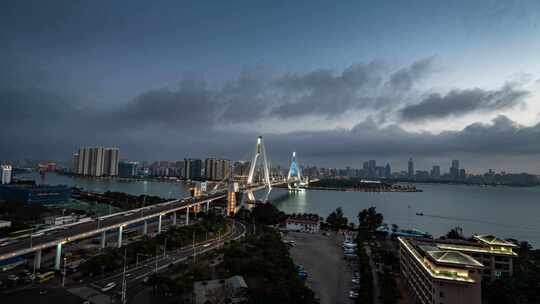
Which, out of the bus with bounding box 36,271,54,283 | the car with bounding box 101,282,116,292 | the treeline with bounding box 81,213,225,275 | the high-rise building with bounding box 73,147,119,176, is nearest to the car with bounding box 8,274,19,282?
the bus with bounding box 36,271,54,283

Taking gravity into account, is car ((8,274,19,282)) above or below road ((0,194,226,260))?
below

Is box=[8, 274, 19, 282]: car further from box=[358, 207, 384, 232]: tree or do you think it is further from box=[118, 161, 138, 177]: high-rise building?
box=[118, 161, 138, 177]: high-rise building

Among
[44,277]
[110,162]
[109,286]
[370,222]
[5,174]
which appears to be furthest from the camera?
[110,162]

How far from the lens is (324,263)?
6.84 metres

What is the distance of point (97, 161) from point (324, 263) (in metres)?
43.7

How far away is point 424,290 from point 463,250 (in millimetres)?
1593

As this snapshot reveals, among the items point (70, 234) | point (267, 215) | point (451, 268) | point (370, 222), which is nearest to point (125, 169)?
point (267, 215)

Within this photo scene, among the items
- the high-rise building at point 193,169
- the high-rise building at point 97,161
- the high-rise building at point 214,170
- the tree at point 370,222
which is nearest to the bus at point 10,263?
the tree at point 370,222

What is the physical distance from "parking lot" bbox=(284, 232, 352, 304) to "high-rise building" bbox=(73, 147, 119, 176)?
40.8 metres

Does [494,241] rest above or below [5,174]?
below

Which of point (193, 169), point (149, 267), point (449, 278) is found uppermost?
point (193, 169)

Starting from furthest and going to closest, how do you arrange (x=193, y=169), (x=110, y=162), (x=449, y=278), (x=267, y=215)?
1. (x=193, y=169)
2. (x=110, y=162)
3. (x=267, y=215)
4. (x=449, y=278)

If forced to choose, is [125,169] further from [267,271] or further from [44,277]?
[267,271]

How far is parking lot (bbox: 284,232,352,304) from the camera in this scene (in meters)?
5.24
